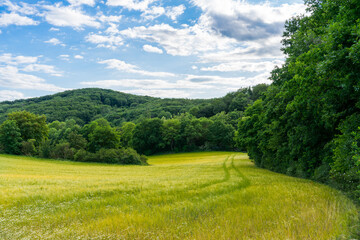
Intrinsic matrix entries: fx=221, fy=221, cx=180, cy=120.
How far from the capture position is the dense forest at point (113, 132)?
5388 centimetres

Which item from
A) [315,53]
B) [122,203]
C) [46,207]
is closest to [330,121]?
[315,53]

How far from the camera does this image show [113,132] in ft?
207

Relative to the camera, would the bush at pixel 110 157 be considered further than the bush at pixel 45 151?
No

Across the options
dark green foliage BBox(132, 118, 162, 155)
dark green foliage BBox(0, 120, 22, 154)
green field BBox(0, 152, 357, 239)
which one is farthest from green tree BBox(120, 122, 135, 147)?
green field BBox(0, 152, 357, 239)

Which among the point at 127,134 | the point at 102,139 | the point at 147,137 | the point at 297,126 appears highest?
the point at 297,126

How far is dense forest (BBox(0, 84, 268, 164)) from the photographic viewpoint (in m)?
53.9

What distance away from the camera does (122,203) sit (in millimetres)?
9453

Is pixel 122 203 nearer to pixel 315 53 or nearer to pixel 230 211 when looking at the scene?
pixel 230 211

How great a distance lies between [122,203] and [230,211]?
15.0 ft

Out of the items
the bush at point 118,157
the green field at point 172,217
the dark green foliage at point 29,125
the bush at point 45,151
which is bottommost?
the bush at point 118,157

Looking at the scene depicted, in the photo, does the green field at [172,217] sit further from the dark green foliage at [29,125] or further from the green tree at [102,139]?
the dark green foliage at [29,125]

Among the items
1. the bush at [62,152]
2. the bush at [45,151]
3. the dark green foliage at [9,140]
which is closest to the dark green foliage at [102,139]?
the bush at [62,152]

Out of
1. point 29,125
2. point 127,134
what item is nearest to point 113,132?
point 29,125

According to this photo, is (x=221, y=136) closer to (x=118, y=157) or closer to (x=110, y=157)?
(x=118, y=157)
